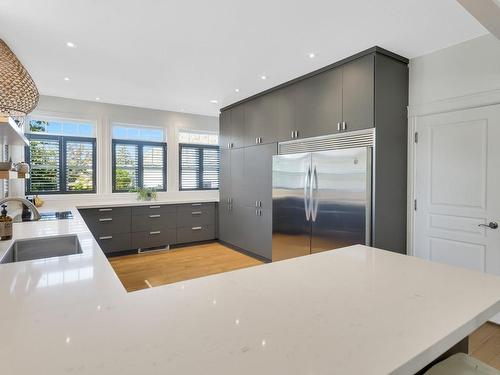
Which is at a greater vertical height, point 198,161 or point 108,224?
point 198,161

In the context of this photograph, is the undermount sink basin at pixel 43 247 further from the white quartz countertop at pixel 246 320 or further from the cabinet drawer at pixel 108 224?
the cabinet drawer at pixel 108 224

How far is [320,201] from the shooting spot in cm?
341

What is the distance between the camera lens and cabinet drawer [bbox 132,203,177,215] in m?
4.96

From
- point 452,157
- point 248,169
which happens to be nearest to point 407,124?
point 452,157

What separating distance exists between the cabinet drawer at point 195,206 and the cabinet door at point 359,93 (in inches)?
126

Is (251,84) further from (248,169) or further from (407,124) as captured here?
(407,124)

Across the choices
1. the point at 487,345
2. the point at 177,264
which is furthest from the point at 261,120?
the point at 487,345

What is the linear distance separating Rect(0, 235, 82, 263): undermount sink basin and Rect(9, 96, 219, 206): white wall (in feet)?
8.00

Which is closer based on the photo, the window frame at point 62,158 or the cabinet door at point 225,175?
the window frame at point 62,158

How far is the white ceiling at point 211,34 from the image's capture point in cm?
224

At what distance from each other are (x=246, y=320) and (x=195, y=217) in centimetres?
478

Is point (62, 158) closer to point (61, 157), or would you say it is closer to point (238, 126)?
point (61, 157)

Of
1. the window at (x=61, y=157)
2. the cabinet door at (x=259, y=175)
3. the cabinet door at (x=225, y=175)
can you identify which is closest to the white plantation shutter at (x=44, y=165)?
the window at (x=61, y=157)

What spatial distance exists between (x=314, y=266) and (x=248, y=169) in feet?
11.3
